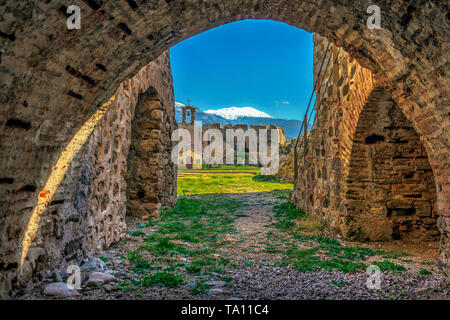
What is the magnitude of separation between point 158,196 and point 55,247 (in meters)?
3.92

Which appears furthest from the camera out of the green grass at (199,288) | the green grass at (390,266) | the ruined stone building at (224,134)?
the ruined stone building at (224,134)

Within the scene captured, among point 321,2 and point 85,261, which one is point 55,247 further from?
point 321,2

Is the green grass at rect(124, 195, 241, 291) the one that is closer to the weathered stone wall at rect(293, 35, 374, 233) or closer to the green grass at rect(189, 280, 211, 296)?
the green grass at rect(189, 280, 211, 296)

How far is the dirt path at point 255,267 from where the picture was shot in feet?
8.98

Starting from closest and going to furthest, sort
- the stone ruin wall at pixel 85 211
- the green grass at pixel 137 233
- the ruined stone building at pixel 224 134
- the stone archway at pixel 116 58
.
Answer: the stone archway at pixel 116 58 < the stone ruin wall at pixel 85 211 < the green grass at pixel 137 233 < the ruined stone building at pixel 224 134

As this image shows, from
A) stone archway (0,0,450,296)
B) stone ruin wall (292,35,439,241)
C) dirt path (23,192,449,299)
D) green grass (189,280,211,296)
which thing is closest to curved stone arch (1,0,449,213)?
stone archway (0,0,450,296)

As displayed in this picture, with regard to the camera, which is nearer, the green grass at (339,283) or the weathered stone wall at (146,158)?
the green grass at (339,283)

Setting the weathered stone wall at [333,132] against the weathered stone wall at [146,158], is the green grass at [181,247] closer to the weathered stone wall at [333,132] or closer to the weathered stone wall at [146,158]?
the weathered stone wall at [146,158]

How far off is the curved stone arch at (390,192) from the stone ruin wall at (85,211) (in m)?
3.62

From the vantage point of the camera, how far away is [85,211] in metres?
3.53

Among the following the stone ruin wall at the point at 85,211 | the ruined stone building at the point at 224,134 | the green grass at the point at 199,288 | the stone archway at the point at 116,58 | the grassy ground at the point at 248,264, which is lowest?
the grassy ground at the point at 248,264

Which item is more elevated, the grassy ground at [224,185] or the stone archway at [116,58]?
the stone archway at [116,58]

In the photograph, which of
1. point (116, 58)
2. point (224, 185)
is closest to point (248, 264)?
point (116, 58)

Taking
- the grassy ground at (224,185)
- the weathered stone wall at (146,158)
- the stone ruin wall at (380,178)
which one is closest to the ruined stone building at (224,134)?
the grassy ground at (224,185)
